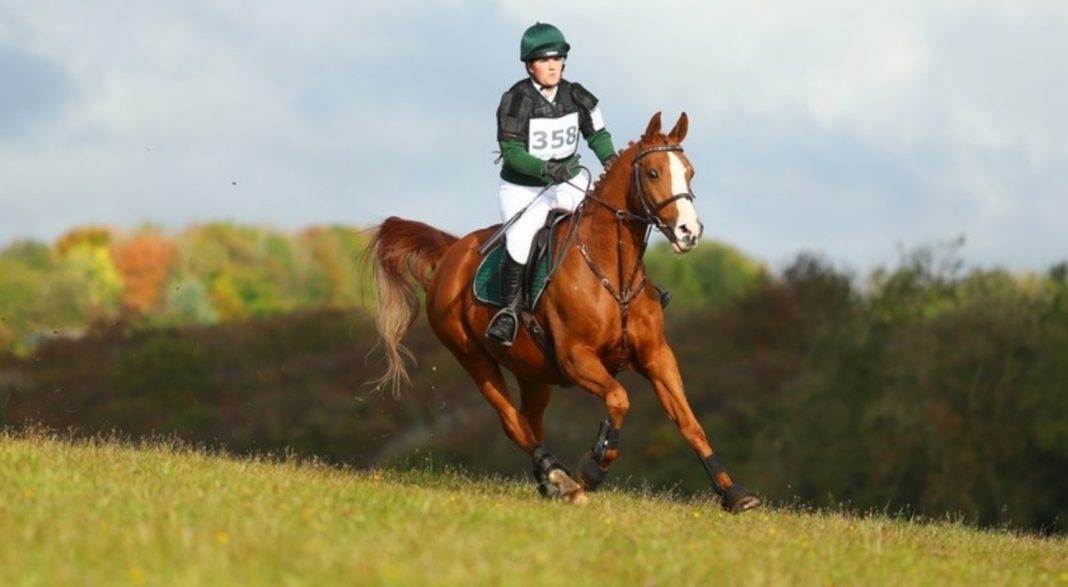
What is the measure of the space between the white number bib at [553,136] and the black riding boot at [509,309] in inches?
34.3

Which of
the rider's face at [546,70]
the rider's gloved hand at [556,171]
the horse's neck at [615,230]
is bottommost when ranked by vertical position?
the horse's neck at [615,230]

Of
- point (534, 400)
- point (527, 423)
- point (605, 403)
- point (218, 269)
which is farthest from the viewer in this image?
point (218, 269)

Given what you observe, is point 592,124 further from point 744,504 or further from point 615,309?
point 744,504

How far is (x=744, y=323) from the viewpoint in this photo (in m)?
95.3

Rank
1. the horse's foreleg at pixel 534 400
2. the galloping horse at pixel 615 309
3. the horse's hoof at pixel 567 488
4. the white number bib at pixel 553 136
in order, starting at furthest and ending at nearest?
the horse's foreleg at pixel 534 400
the white number bib at pixel 553 136
the horse's hoof at pixel 567 488
the galloping horse at pixel 615 309

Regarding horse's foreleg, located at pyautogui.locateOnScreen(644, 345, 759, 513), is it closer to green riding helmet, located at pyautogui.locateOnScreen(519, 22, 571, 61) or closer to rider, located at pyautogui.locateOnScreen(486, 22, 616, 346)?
rider, located at pyautogui.locateOnScreen(486, 22, 616, 346)

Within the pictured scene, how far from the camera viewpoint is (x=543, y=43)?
13742 millimetres

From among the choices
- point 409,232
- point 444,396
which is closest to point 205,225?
point 444,396

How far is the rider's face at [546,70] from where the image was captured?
1374 centimetres

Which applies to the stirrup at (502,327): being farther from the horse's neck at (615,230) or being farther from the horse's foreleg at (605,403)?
the horse's neck at (615,230)

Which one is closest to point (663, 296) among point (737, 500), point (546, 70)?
point (737, 500)

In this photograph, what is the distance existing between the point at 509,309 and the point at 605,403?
5.21 feet

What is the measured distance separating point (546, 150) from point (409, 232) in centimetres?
286

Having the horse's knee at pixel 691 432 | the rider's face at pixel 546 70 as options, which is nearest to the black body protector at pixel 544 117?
the rider's face at pixel 546 70
